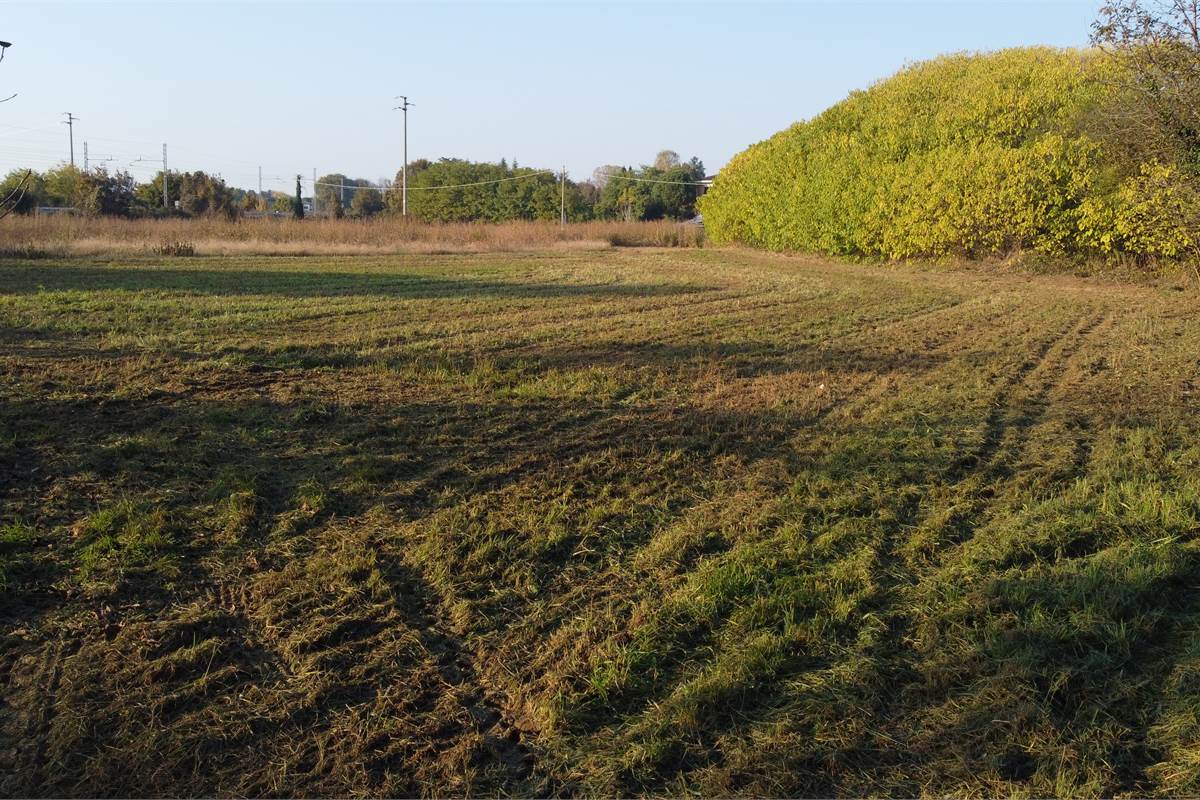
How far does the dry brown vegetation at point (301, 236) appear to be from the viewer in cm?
2583

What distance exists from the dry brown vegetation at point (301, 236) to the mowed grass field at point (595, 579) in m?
20.1

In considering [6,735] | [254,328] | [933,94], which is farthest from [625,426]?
[933,94]

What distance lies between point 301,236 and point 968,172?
78.9ft

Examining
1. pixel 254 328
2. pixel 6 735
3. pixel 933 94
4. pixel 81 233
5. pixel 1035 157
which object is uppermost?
pixel 933 94

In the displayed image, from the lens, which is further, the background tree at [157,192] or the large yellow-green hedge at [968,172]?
the background tree at [157,192]

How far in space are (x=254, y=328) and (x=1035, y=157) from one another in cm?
1732

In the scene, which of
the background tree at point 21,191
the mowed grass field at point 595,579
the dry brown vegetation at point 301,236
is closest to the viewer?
the mowed grass field at point 595,579

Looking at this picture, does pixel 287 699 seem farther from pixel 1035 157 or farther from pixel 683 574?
pixel 1035 157

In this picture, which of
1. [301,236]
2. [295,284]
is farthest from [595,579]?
[301,236]

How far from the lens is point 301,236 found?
1305 inches

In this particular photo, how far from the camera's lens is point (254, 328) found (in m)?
11.3

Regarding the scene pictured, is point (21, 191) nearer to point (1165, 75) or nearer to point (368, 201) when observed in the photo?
point (1165, 75)

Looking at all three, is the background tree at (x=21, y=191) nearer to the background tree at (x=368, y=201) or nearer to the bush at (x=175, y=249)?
the bush at (x=175, y=249)

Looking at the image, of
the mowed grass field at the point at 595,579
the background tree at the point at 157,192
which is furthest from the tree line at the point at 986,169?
the background tree at the point at 157,192
